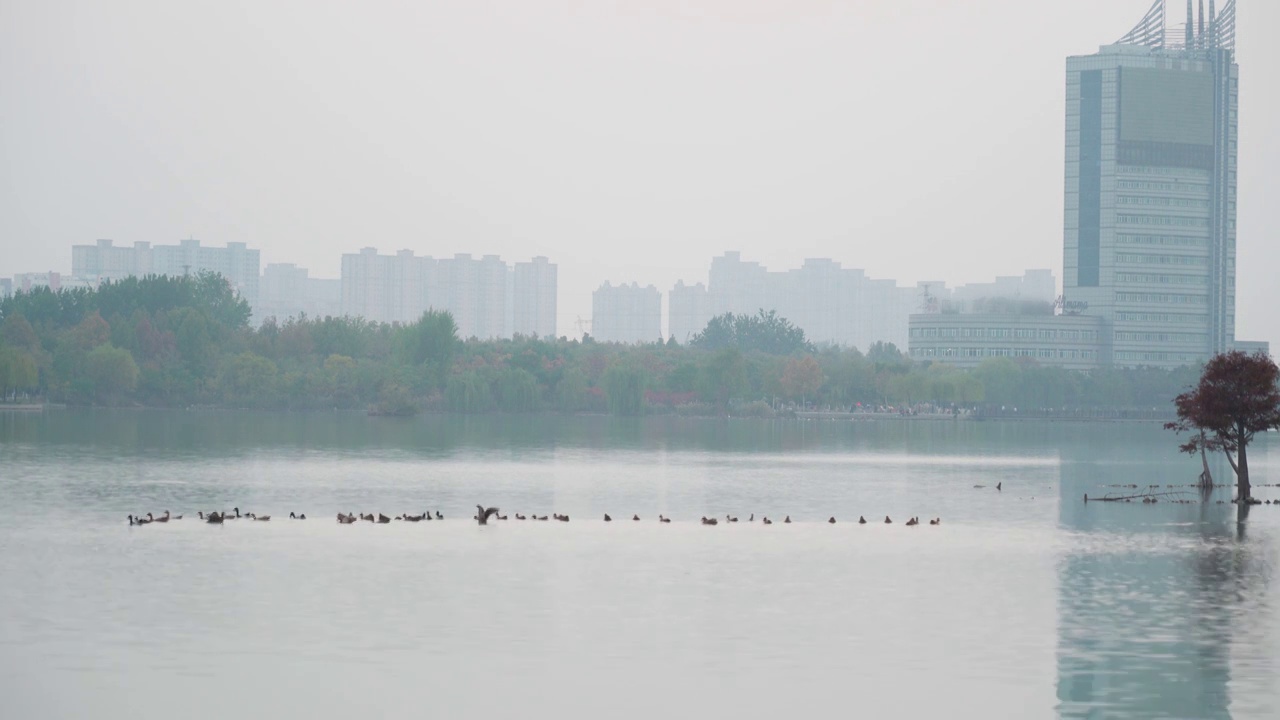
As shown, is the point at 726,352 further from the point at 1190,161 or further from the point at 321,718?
the point at 321,718

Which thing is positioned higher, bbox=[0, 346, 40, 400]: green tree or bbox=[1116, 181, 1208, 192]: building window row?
bbox=[1116, 181, 1208, 192]: building window row

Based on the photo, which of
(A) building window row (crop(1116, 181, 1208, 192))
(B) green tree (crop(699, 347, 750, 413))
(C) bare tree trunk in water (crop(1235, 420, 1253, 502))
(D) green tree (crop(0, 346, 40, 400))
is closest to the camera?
(C) bare tree trunk in water (crop(1235, 420, 1253, 502))

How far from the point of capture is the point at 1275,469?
72.4 meters

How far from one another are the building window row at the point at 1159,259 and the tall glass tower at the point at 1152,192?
0.13 metres

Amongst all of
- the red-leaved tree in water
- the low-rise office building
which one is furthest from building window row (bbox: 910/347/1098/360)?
the red-leaved tree in water

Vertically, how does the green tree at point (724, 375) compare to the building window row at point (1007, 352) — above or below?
below

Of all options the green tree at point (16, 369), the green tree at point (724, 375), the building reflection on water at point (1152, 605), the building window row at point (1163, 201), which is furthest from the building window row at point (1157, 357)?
the building reflection on water at point (1152, 605)

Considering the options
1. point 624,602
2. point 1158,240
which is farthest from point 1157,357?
point 624,602

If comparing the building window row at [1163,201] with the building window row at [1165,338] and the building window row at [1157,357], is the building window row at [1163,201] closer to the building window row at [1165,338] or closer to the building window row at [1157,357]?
the building window row at [1165,338]

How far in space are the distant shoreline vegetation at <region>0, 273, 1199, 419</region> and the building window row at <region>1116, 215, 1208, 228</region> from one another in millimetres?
25999

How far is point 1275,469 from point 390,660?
204 feet

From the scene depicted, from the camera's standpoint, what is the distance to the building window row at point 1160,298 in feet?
642

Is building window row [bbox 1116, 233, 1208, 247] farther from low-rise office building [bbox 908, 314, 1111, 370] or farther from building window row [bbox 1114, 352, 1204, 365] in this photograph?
building window row [bbox 1114, 352, 1204, 365]

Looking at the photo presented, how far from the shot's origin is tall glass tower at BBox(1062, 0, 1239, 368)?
193625mm
